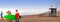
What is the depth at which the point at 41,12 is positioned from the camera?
37.3 ft

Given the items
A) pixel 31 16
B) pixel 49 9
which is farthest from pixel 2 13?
pixel 49 9

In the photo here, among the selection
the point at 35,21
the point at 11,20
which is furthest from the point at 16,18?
the point at 35,21

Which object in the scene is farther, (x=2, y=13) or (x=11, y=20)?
(x=2, y=13)

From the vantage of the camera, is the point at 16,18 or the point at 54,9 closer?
the point at 16,18

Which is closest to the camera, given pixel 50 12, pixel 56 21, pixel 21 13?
pixel 56 21

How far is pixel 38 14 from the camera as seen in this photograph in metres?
11.7

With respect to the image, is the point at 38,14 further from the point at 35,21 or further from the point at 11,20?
the point at 11,20

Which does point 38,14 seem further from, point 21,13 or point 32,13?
point 21,13

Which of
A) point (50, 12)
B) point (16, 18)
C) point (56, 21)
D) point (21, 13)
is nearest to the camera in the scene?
point (16, 18)

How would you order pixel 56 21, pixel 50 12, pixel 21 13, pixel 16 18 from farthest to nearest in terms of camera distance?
pixel 50 12 < pixel 21 13 < pixel 56 21 < pixel 16 18

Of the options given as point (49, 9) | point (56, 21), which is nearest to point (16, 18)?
point (56, 21)

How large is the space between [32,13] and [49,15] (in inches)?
47.4

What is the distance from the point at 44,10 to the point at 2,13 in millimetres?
2371

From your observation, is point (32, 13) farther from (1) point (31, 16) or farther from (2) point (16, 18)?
(2) point (16, 18)
